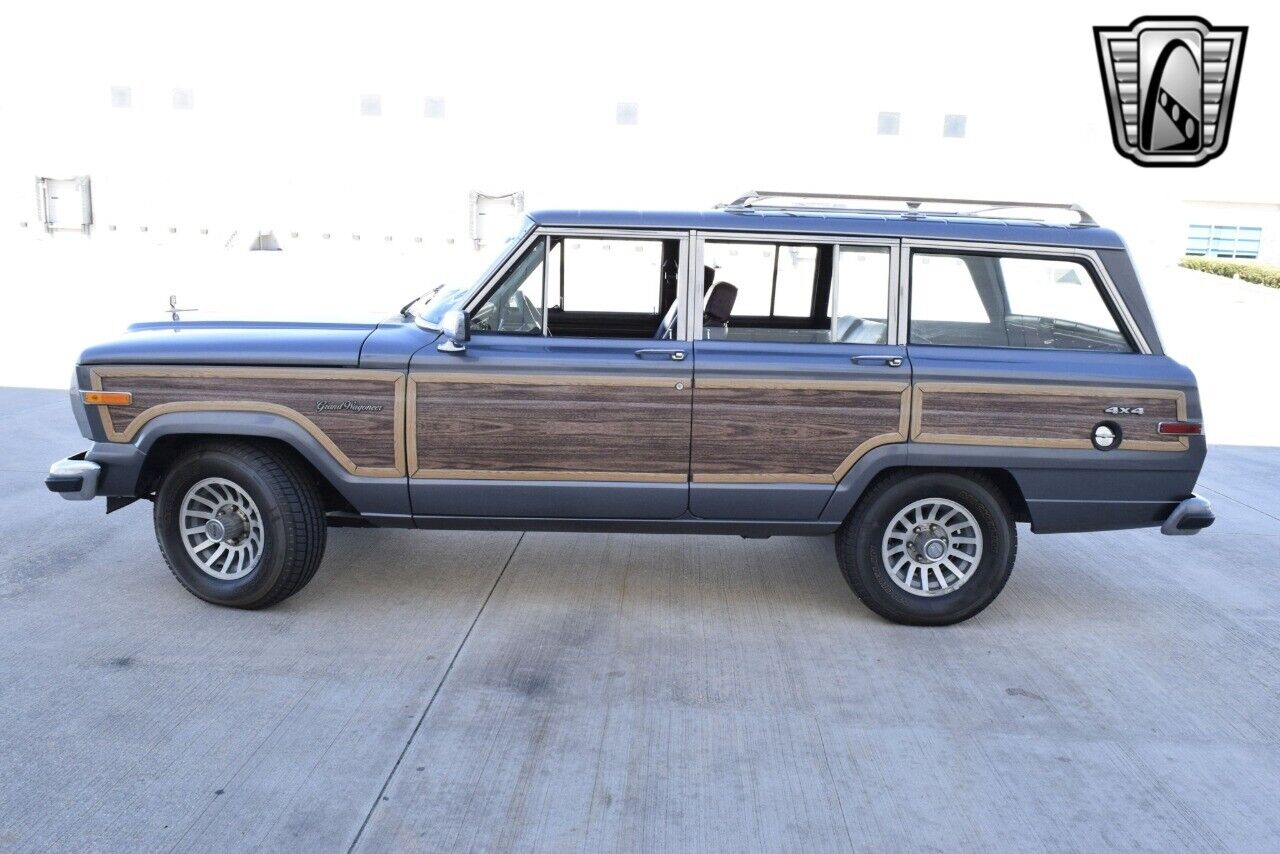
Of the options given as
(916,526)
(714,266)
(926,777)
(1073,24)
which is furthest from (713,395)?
(1073,24)

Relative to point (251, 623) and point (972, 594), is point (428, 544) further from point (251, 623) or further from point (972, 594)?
point (972, 594)

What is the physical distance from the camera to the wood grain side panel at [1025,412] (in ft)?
17.2

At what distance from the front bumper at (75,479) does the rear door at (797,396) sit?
106 inches

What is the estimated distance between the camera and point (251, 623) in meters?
5.25

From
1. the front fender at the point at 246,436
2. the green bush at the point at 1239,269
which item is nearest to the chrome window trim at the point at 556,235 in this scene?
the front fender at the point at 246,436

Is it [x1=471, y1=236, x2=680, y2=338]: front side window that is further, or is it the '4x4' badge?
the '4x4' badge

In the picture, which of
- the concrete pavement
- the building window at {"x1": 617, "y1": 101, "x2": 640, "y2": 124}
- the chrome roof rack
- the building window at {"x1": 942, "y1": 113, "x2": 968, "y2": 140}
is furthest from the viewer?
the building window at {"x1": 942, "y1": 113, "x2": 968, "y2": 140}

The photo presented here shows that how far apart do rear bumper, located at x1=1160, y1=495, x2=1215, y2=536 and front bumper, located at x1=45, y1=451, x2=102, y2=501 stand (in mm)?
4836

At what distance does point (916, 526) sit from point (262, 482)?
2985mm

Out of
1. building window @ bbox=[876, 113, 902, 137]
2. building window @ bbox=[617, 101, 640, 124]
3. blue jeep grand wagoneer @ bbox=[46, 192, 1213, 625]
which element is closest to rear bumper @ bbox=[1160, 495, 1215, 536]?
blue jeep grand wagoneer @ bbox=[46, 192, 1213, 625]

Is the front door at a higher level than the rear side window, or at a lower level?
lower

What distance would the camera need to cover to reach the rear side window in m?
5.36

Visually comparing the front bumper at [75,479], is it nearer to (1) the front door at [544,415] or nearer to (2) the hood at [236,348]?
(2) the hood at [236,348]

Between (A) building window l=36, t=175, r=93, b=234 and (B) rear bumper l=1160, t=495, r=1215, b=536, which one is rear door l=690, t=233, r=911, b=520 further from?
(A) building window l=36, t=175, r=93, b=234
